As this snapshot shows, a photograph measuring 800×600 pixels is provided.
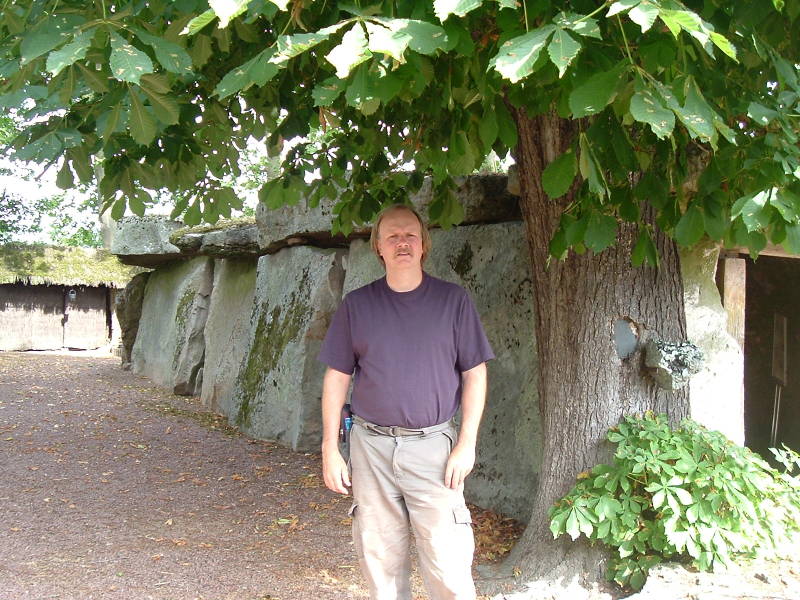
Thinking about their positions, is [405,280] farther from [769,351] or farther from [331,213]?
[769,351]

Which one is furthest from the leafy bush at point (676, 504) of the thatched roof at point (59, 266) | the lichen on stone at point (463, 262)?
the thatched roof at point (59, 266)

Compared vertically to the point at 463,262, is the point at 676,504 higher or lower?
lower

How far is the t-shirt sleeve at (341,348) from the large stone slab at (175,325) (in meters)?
7.70

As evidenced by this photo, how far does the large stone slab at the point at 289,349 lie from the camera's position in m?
6.41

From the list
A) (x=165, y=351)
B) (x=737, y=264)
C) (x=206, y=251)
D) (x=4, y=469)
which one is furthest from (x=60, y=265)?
(x=737, y=264)

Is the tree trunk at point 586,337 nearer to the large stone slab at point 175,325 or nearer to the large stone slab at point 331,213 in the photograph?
the large stone slab at point 331,213

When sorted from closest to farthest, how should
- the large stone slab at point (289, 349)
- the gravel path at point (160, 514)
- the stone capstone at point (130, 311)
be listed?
the gravel path at point (160, 514) → the large stone slab at point (289, 349) → the stone capstone at point (130, 311)

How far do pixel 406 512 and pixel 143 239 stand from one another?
977 centimetres

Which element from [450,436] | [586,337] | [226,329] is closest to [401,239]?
[450,436]

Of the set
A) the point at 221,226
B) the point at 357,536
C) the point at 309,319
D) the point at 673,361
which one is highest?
the point at 221,226

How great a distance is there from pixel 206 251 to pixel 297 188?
18.3 ft

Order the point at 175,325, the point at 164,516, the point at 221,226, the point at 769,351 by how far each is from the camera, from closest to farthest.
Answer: the point at 164,516
the point at 769,351
the point at 221,226
the point at 175,325

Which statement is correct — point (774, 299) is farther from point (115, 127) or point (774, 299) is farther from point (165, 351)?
point (165, 351)

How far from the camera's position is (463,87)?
279 centimetres
